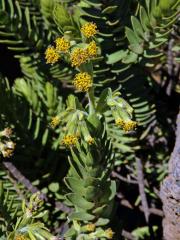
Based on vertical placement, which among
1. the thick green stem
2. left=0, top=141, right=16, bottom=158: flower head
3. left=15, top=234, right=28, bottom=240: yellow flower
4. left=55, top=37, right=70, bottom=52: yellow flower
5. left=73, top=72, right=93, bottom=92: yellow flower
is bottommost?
left=15, top=234, right=28, bottom=240: yellow flower

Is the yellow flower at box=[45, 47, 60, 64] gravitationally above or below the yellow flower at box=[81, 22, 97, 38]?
below

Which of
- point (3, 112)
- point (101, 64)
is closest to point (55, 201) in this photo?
point (3, 112)

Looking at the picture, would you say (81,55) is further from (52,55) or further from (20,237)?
(20,237)

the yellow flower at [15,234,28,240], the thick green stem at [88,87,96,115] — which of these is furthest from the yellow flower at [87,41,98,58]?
the yellow flower at [15,234,28,240]

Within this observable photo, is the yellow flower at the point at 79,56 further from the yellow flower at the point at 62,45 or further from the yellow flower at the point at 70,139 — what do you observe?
the yellow flower at the point at 70,139

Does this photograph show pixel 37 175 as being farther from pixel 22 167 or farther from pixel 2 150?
pixel 2 150

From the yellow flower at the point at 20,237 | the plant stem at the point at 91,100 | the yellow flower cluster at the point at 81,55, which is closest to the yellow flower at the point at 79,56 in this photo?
the yellow flower cluster at the point at 81,55

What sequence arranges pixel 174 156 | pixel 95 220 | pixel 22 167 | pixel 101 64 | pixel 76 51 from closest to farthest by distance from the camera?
1. pixel 76 51
2. pixel 174 156
3. pixel 95 220
4. pixel 101 64
5. pixel 22 167

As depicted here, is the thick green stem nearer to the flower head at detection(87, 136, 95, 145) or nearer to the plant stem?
the plant stem

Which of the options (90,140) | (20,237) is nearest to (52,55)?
(90,140)
